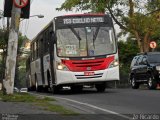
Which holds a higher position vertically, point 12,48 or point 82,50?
point 82,50

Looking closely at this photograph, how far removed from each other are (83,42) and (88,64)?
0.92 m

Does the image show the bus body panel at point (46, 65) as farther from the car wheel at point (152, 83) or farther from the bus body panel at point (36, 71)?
the car wheel at point (152, 83)

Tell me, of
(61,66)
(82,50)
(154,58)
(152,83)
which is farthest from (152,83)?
(61,66)

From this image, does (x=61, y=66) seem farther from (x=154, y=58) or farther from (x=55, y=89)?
(x=154, y=58)


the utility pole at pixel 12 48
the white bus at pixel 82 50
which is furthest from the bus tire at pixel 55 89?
the utility pole at pixel 12 48

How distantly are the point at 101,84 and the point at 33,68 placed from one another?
7948mm

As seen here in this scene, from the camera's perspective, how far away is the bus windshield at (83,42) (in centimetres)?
2316

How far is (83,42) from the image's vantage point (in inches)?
914

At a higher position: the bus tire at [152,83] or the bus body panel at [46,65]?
the bus body panel at [46,65]

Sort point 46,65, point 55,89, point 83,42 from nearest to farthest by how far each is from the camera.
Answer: point 83,42 → point 55,89 → point 46,65

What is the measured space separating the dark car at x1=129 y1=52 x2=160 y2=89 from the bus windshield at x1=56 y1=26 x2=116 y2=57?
492cm

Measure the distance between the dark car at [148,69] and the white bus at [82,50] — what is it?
4.70 metres

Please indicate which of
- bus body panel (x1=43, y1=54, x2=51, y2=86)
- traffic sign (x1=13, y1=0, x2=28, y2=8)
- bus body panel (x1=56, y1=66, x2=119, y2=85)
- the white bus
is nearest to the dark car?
the white bus

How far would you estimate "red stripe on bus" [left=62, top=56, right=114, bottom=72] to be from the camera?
23047 millimetres
